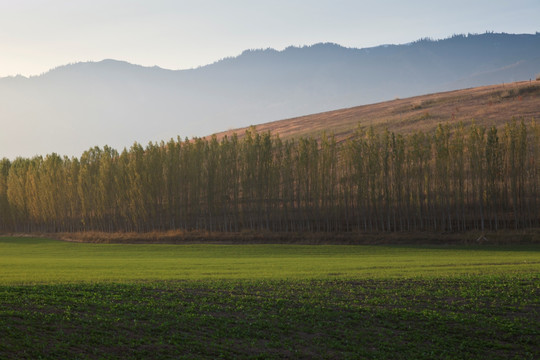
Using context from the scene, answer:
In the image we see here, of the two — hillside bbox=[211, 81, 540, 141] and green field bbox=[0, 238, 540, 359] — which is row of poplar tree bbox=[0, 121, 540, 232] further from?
green field bbox=[0, 238, 540, 359]

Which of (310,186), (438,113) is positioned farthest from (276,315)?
(438,113)

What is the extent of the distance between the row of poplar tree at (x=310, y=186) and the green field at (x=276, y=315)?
32828 millimetres

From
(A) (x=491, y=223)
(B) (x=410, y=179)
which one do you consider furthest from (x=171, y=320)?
(B) (x=410, y=179)

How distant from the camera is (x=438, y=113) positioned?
108 m

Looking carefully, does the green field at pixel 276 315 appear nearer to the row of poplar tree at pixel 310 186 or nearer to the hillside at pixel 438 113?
the row of poplar tree at pixel 310 186

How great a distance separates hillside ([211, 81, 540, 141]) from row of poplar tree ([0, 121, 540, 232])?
11258mm

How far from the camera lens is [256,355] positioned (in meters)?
16.5

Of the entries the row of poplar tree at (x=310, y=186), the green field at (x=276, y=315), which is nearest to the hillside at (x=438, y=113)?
the row of poplar tree at (x=310, y=186)

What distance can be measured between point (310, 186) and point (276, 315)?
52.0 meters

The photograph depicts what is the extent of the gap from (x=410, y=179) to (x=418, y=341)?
5172cm

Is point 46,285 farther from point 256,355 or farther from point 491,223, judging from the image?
point 491,223

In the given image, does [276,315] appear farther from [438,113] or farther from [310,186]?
[438,113]

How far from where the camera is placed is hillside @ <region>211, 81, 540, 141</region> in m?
96.7

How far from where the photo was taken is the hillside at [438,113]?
96688mm
